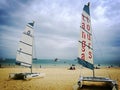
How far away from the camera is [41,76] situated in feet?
52.3

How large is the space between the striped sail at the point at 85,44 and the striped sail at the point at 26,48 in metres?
6.89

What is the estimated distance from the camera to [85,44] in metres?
10.6

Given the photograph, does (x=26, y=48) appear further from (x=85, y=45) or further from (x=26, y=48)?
(x=85, y=45)

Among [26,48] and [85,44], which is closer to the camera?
[85,44]

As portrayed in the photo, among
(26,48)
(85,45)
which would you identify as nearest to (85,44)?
(85,45)

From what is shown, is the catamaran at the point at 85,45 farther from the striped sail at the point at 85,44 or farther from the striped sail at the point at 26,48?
the striped sail at the point at 26,48

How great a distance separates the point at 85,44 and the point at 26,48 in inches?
284

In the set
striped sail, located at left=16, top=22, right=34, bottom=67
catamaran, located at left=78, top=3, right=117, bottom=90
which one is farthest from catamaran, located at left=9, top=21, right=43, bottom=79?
catamaran, located at left=78, top=3, right=117, bottom=90

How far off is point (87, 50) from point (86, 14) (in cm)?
250

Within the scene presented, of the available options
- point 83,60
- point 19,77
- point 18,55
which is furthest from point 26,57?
point 83,60

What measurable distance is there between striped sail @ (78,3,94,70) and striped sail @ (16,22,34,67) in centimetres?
689

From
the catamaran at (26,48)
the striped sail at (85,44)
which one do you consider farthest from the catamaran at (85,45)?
the catamaran at (26,48)

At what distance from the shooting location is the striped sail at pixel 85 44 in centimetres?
1045

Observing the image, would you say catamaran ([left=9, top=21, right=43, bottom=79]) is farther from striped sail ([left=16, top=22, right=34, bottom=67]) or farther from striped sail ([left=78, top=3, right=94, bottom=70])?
striped sail ([left=78, top=3, right=94, bottom=70])
